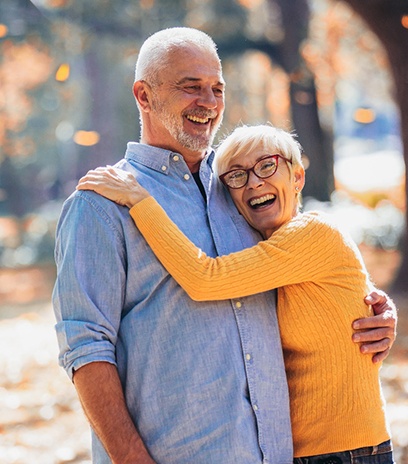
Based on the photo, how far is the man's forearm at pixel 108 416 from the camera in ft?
7.86

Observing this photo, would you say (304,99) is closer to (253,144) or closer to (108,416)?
(253,144)

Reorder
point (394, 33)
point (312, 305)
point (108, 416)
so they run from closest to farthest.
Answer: point (108, 416)
point (312, 305)
point (394, 33)

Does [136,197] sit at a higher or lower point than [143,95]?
lower

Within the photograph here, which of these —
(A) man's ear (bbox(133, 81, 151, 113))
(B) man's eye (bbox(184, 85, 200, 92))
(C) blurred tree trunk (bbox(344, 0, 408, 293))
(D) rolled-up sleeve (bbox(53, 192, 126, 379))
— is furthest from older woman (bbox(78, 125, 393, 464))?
(C) blurred tree trunk (bbox(344, 0, 408, 293))

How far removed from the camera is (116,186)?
8.54 feet

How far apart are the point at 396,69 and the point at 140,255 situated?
8.22 metres

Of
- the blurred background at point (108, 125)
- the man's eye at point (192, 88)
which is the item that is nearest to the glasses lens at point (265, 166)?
the man's eye at point (192, 88)

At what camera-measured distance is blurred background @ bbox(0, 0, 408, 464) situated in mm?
7426

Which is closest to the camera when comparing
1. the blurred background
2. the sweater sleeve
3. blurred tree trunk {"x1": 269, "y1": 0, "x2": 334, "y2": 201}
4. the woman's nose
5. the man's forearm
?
the man's forearm

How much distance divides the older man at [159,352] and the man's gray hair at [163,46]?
494 millimetres

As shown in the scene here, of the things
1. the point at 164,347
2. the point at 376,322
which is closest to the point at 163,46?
the point at 164,347

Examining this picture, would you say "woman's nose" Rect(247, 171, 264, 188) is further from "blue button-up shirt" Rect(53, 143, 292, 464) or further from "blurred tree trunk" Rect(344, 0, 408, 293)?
"blurred tree trunk" Rect(344, 0, 408, 293)

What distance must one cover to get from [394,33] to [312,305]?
788 cm

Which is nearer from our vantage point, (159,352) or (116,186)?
(159,352)
